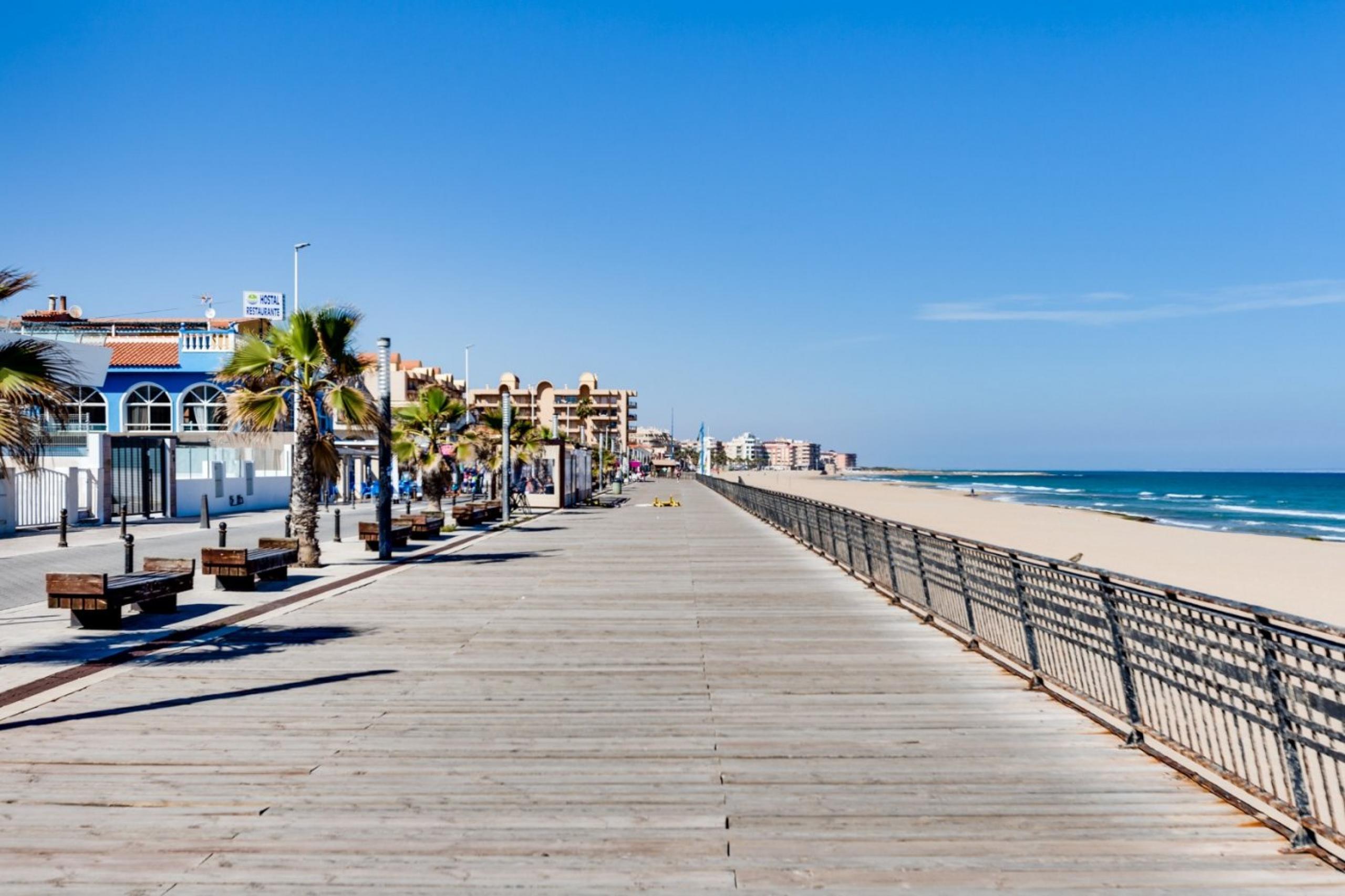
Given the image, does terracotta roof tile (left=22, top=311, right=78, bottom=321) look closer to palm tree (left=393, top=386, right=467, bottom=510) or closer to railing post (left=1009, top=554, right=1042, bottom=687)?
palm tree (left=393, top=386, right=467, bottom=510)

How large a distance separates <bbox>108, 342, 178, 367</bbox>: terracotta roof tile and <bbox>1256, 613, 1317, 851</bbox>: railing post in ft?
166

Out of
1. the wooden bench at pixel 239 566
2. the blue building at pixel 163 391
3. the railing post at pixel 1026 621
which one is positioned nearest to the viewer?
the railing post at pixel 1026 621

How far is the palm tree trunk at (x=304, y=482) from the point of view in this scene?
16484 mm

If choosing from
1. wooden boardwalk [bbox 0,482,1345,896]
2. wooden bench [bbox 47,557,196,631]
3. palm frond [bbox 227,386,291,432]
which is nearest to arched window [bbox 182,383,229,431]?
palm frond [bbox 227,386,291,432]

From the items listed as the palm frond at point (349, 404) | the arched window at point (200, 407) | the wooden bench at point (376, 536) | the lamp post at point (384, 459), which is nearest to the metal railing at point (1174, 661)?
the palm frond at point (349, 404)

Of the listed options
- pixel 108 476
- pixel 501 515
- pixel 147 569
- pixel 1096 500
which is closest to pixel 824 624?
pixel 147 569

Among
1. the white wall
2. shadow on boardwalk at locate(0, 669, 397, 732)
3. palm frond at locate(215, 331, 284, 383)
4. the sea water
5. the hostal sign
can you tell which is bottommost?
the sea water

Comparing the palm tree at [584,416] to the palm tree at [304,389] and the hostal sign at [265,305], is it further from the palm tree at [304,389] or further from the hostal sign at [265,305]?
the palm tree at [304,389]

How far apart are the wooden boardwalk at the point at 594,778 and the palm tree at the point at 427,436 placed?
1692 centimetres

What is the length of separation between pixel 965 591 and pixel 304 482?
11.5 meters

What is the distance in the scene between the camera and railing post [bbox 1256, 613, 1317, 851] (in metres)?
4.60

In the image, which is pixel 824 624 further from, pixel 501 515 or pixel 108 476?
pixel 108 476

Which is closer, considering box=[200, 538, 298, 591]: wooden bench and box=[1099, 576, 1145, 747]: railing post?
box=[1099, 576, 1145, 747]: railing post

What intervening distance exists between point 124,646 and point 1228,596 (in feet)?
61.6
